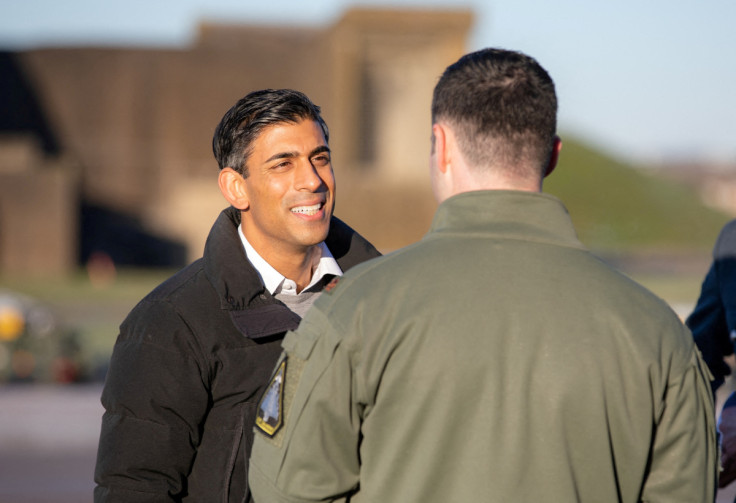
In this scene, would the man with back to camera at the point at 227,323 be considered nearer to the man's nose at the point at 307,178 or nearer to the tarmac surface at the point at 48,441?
the man's nose at the point at 307,178

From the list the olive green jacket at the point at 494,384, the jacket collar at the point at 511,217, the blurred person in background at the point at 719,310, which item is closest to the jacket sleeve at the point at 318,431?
the olive green jacket at the point at 494,384

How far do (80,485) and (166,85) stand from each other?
27.9 meters

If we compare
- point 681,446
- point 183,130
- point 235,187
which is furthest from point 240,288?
point 183,130

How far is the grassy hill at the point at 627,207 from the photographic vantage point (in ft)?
131

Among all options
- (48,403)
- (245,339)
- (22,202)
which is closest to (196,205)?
(22,202)

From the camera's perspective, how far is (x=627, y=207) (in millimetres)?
44094

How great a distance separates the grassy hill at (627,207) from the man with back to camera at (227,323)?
34.7m

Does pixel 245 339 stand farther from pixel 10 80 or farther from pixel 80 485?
pixel 10 80

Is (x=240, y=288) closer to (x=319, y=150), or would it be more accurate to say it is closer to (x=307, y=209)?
(x=307, y=209)

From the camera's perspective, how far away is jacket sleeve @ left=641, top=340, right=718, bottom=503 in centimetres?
157

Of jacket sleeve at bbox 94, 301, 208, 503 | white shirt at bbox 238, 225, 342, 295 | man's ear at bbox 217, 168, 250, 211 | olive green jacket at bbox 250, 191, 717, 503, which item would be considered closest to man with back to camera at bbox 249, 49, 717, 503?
olive green jacket at bbox 250, 191, 717, 503

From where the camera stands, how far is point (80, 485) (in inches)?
235

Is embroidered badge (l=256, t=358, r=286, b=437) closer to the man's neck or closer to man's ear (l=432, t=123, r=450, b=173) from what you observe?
man's ear (l=432, t=123, r=450, b=173)

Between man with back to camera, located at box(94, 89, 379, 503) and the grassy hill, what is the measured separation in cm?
3470
